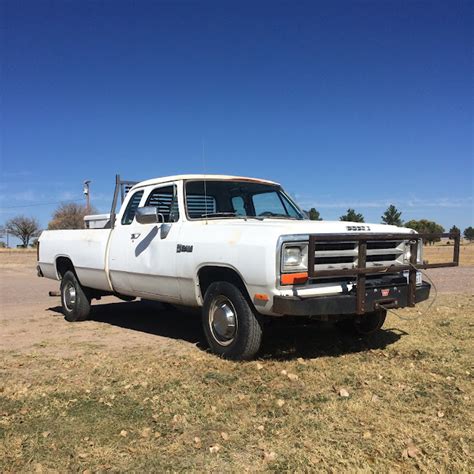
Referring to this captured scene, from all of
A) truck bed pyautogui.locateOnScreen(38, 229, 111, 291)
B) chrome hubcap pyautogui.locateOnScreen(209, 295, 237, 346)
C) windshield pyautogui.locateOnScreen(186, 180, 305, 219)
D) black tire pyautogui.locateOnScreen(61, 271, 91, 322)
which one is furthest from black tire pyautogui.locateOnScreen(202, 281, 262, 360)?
black tire pyautogui.locateOnScreen(61, 271, 91, 322)

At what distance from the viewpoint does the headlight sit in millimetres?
4879

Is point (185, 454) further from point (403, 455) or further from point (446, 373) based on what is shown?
point (446, 373)

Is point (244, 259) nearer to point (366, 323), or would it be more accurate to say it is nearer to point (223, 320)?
point (223, 320)

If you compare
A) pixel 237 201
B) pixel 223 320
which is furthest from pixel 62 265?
pixel 223 320

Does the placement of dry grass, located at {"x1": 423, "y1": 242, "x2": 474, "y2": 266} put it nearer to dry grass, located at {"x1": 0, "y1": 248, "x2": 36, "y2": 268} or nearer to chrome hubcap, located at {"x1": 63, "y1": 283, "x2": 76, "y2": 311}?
chrome hubcap, located at {"x1": 63, "y1": 283, "x2": 76, "y2": 311}

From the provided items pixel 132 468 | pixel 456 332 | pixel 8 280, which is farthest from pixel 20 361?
pixel 8 280

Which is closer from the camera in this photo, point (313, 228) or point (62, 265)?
point (313, 228)

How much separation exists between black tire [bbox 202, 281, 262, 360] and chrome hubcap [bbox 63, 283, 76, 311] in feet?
11.4

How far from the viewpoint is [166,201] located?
Answer: 677 centimetres

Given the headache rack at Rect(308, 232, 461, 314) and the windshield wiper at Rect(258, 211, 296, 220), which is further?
the windshield wiper at Rect(258, 211, 296, 220)

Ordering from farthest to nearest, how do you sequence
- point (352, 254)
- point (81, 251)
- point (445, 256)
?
point (445, 256) → point (81, 251) → point (352, 254)

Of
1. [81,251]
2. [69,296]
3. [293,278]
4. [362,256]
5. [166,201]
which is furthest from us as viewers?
[69,296]

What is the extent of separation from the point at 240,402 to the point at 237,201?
3.13 m

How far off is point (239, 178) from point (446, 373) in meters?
3.45
